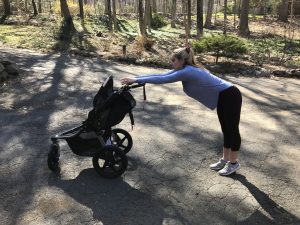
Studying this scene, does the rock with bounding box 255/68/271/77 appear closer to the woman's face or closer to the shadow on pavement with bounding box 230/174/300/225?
the shadow on pavement with bounding box 230/174/300/225

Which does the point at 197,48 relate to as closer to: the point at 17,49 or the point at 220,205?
the point at 17,49

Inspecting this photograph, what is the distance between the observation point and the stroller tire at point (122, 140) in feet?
18.8

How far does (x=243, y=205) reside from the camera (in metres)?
4.70

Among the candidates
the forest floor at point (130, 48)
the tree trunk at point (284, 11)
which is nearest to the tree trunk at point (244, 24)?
the forest floor at point (130, 48)

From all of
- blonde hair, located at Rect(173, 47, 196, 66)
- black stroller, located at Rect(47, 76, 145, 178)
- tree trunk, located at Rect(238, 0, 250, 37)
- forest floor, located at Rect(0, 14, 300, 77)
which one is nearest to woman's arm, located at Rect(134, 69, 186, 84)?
blonde hair, located at Rect(173, 47, 196, 66)

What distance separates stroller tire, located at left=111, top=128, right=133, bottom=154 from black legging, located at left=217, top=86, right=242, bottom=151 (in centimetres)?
146

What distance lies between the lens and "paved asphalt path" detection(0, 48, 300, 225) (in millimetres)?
4516

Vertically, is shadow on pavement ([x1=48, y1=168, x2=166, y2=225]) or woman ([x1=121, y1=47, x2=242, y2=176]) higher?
woman ([x1=121, y1=47, x2=242, y2=176])

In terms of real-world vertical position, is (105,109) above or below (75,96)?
above

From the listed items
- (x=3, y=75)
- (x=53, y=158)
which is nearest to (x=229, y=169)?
(x=53, y=158)

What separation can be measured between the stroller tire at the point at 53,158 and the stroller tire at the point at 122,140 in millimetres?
778

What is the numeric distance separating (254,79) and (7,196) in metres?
9.19

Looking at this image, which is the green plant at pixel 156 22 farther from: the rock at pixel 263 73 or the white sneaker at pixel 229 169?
the white sneaker at pixel 229 169

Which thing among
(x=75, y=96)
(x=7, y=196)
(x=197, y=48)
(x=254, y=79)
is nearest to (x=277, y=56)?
(x=197, y=48)
